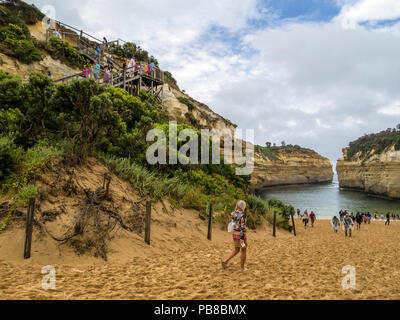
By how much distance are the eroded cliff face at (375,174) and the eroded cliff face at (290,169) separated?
1471cm

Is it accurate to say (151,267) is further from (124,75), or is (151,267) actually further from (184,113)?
(184,113)

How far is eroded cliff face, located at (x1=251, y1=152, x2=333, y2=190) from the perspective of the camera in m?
68.0

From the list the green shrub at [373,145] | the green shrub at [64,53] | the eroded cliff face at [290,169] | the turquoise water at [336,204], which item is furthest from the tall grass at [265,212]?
the green shrub at [373,145]

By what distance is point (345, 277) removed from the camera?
5395mm

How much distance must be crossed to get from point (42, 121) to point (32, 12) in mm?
20907

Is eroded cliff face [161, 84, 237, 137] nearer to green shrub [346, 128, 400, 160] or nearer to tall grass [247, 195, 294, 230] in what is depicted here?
tall grass [247, 195, 294, 230]

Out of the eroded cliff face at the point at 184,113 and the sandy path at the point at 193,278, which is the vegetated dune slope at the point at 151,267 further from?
the eroded cliff face at the point at 184,113

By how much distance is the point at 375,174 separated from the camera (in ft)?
197

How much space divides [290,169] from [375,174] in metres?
29.0

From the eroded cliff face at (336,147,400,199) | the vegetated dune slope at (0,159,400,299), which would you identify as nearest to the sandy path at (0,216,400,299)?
the vegetated dune slope at (0,159,400,299)

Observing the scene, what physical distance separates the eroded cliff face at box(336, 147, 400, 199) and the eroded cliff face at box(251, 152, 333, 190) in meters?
14.7

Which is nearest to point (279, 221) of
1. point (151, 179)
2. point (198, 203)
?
point (198, 203)

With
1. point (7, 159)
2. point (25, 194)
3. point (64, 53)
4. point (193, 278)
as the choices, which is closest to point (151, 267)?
point (193, 278)

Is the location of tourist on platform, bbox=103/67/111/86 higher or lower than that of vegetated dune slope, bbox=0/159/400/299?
higher
